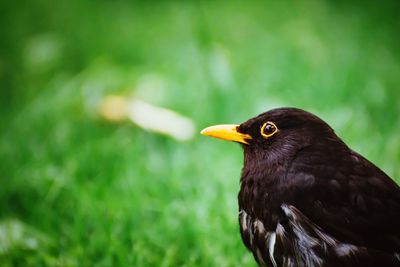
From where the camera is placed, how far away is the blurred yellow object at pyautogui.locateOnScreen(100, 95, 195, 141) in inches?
194

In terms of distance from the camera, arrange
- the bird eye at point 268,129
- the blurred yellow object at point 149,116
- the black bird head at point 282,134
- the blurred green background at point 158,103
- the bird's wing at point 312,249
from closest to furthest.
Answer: the bird's wing at point 312,249 → the black bird head at point 282,134 → the bird eye at point 268,129 → the blurred green background at point 158,103 → the blurred yellow object at point 149,116

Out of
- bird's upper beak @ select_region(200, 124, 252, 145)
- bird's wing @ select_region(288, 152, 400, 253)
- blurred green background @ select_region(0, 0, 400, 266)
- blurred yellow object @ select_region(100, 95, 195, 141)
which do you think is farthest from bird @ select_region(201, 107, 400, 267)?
blurred yellow object @ select_region(100, 95, 195, 141)

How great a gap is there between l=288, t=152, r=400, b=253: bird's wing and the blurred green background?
0.89 meters

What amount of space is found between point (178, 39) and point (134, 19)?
1.07m

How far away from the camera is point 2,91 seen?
646cm

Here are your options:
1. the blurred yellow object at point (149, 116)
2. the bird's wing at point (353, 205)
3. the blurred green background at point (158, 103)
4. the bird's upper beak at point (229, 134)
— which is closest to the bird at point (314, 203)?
the bird's wing at point (353, 205)

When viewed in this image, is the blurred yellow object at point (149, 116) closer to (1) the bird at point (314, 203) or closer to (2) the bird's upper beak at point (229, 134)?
(2) the bird's upper beak at point (229, 134)

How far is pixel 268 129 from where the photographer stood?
3.13 meters

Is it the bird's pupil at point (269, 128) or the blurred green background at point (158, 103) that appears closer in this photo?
the bird's pupil at point (269, 128)

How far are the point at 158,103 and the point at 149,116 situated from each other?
0.62 metres

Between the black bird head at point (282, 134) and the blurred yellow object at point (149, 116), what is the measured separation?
172cm

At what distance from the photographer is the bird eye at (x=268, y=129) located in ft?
10.2

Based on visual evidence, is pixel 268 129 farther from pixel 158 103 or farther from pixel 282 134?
pixel 158 103

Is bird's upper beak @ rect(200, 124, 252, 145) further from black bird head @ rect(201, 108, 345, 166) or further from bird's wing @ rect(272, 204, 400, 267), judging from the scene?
bird's wing @ rect(272, 204, 400, 267)
